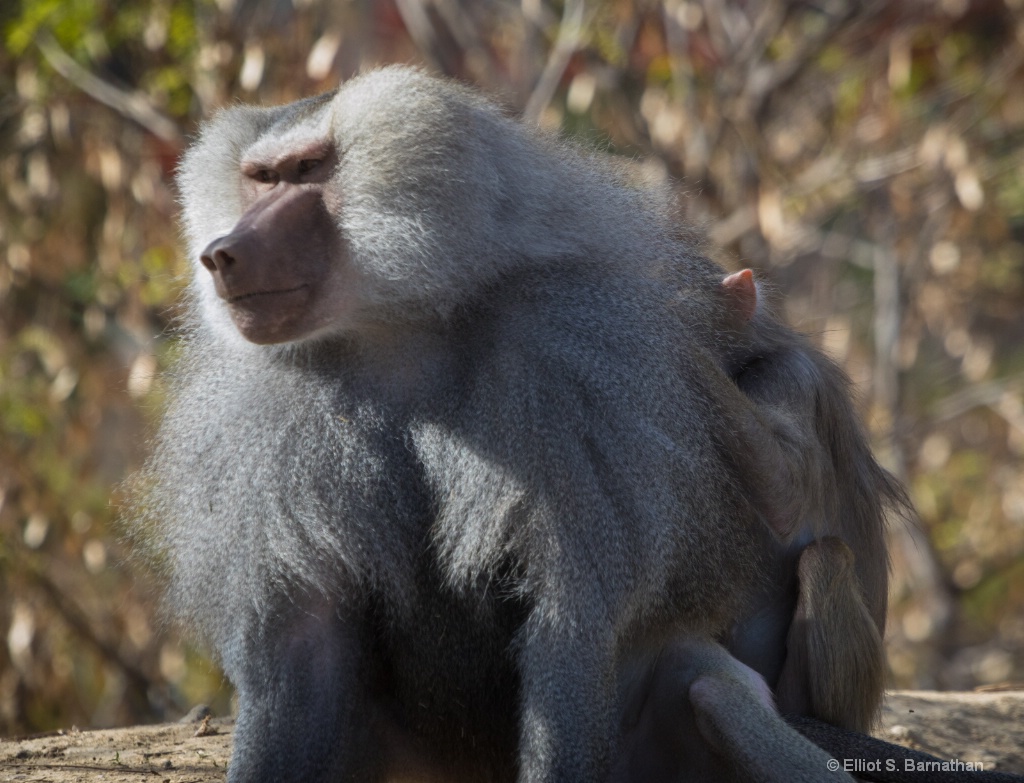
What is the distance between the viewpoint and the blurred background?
6.00 meters

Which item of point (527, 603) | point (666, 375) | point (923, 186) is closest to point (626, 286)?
point (666, 375)

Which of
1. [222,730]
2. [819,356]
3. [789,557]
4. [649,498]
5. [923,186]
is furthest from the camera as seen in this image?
[923,186]

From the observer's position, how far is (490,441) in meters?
2.75

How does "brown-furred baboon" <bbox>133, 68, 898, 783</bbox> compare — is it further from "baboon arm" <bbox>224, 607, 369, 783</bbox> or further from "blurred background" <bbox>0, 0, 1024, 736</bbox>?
"blurred background" <bbox>0, 0, 1024, 736</bbox>

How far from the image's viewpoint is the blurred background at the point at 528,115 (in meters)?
6.00

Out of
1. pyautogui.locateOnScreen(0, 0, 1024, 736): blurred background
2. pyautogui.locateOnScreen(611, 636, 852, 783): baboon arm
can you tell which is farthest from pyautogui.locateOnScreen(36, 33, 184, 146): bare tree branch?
pyautogui.locateOnScreen(611, 636, 852, 783): baboon arm

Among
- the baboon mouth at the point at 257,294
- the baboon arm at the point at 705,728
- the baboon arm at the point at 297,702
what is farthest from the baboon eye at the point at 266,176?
the baboon arm at the point at 705,728

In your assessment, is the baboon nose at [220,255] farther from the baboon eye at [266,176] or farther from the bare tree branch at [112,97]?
the bare tree branch at [112,97]

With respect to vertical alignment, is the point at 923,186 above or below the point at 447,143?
above

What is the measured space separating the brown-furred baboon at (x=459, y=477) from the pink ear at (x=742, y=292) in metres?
0.24

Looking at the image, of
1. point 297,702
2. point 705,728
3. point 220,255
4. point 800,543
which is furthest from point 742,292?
point 297,702

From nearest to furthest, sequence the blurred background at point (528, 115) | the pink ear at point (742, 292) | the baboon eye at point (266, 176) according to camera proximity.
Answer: the baboon eye at point (266, 176), the pink ear at point (742, 292), the blurred background at point (528, 115)

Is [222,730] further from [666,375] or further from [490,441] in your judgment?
[666,375]

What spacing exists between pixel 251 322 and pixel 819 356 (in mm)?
1642
